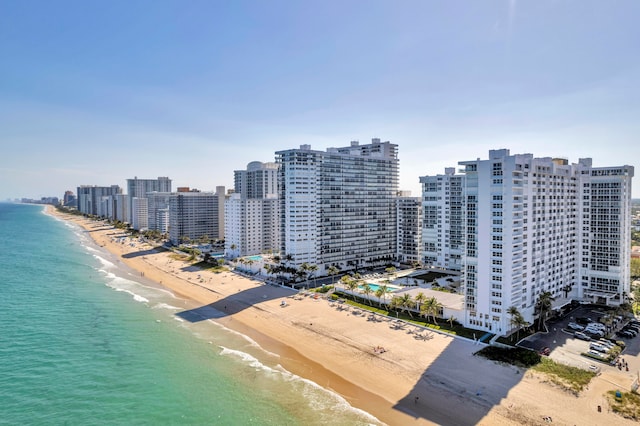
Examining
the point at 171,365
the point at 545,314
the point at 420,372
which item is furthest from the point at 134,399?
the point at 545,314

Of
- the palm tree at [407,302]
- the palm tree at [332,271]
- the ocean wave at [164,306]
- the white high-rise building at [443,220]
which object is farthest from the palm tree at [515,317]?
the ocean wave at [164,306]

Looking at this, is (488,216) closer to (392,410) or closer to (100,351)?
(392,410)

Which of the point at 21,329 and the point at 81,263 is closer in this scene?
the point at 21,329

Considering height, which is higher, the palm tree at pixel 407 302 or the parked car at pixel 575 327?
the palm tree at pixel 407 302

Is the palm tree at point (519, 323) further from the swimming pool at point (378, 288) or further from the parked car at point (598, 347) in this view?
the swimming pool at point (378, 288)

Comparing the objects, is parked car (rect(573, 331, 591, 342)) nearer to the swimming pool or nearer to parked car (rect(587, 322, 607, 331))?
parked car (rect(587, 322, 607, 331))

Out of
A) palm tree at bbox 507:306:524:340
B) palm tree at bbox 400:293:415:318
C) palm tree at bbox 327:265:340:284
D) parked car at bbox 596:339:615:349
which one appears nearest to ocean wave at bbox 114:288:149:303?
palm tree at bbox 327:265:340:284
